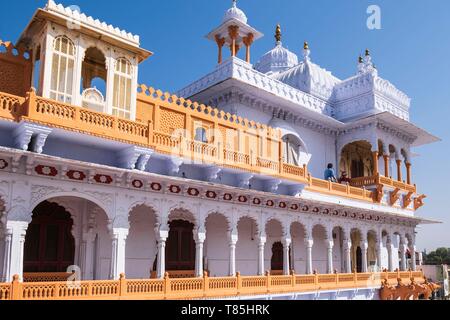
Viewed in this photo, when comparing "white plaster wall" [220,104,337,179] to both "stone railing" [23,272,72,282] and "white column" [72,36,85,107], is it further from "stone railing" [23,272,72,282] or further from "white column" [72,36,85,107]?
"stone railing" [23,272,72,282]

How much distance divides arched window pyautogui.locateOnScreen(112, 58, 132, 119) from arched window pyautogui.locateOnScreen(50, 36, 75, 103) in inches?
48.0

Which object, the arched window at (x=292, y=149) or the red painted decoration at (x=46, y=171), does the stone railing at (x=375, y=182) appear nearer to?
the arched window at (x=292, y=149)

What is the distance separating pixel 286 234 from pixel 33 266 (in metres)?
8.58

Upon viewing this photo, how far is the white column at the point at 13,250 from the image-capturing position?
937 cm

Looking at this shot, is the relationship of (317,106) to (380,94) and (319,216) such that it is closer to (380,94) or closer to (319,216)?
(380,94)

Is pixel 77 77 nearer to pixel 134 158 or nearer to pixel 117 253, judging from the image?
pixel 134 158

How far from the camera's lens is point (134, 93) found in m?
12.1

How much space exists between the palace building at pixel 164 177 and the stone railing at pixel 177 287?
38mm

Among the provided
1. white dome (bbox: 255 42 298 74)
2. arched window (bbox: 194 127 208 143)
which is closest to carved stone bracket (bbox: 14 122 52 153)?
arched window (bbox: 194 127 208 143)

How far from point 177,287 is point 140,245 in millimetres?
2436

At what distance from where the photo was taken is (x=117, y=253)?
11.2 metres

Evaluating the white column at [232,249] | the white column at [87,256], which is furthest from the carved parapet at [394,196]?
the white column at [87,256]

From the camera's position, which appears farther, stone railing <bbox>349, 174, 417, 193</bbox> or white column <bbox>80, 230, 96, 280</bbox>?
stone railing <bbox>349, 174, 417, 193</bbox>

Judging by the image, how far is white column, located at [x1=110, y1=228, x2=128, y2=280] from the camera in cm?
1109
